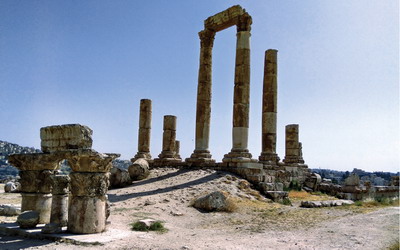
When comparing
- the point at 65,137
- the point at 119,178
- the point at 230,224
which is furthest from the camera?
the point at 119,178

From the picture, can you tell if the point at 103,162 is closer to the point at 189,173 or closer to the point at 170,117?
the point at 189,173

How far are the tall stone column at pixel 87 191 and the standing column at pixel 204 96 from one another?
12804 mm

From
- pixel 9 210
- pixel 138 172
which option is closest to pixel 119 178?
pixel 138 172

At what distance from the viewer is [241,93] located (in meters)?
19.6

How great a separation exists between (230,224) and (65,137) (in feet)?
17.0

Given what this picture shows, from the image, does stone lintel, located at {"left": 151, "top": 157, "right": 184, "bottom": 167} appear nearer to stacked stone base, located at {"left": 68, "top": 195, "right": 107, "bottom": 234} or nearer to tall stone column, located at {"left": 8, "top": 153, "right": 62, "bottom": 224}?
tall stone column, located at {"left": 8, "top": 153, "right": 62, "bottom": 224}

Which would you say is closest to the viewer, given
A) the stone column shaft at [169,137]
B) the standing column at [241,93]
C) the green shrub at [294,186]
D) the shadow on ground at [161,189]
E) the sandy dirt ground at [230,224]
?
the sandy dirt ground at [230,224]

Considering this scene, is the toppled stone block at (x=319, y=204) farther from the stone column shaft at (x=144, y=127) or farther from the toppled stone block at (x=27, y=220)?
the stone column shaft at (x=144, y=127)

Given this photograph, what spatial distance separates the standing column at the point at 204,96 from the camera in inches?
832

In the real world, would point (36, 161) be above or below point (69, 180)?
above

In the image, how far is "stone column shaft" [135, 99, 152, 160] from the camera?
2522cm

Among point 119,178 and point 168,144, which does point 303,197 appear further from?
point 119,178

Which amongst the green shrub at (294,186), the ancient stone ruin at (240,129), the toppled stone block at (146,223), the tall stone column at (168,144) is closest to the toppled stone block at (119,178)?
the ancient stone ruin at (240,129)

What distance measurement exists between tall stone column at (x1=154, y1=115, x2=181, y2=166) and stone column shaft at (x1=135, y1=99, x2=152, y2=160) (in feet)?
5.61
